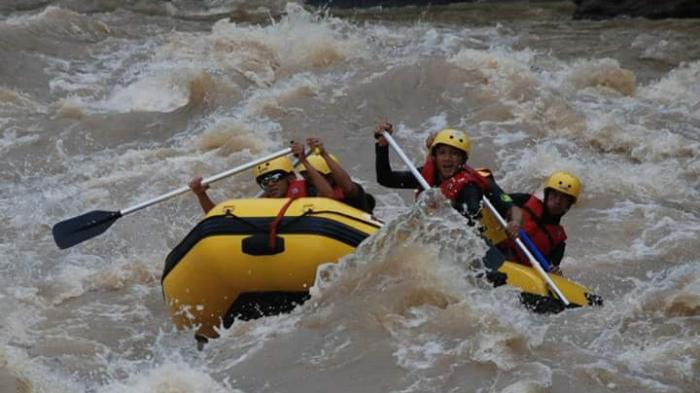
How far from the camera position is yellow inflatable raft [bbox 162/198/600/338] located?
5.48m

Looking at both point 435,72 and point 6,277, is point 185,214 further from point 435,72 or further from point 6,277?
point 435,72

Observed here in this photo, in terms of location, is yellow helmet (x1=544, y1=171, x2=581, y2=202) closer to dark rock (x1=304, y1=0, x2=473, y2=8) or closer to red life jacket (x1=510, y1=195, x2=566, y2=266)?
red life jacket (x1=510, y1=195, x2=566, y2=266)

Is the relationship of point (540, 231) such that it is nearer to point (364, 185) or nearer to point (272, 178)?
point (272, 178)

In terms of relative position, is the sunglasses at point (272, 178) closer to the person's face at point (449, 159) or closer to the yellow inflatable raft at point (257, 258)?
the yellow inflatable raft at point (257, 258)

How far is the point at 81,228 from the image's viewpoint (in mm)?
6621

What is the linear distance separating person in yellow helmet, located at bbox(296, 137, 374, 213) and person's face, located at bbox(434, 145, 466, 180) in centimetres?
47

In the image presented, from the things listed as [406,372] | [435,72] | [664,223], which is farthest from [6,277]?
[435,72]

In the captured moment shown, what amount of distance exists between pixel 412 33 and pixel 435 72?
413 centimetres

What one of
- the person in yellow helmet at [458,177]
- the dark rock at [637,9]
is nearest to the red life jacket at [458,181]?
the person in yellow helmet at [458,177]

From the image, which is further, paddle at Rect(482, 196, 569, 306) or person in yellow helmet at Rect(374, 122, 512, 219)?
person in yellow helmet at Rect(374, 122, 512, 219)

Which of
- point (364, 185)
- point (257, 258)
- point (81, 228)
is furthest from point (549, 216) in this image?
point (364, 185)

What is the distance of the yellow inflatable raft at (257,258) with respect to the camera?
548cm

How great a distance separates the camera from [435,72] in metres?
11.5

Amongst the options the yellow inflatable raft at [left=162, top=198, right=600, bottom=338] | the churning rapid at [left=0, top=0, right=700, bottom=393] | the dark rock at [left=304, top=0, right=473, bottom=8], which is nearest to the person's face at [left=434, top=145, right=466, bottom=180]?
the churning rapid at [left=0, top=0, right=700, bottom=393]
